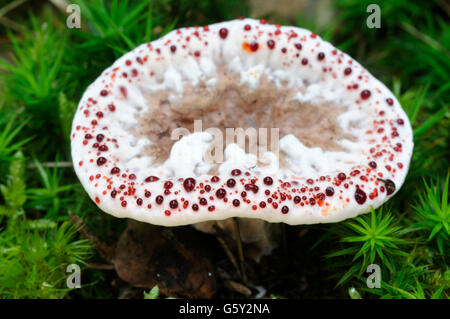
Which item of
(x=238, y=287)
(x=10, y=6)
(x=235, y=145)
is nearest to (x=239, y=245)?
(x=238, y=287)

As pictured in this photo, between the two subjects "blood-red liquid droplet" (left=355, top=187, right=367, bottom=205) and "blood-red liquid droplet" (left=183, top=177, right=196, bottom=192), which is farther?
"blood-red liquid droplet" (left=355, top=187, right=367, bottom=205)

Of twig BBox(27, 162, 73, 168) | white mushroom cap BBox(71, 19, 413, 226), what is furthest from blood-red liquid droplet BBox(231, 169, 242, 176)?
twig BBox(27, 162, 73, 168)

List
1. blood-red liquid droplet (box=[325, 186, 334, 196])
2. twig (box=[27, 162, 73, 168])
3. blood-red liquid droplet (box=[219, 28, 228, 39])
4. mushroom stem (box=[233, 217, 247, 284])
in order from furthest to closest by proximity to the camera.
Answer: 1. twig (box=[27, 162, 73, 168])
2. blood-red liquid droplet (box=[219, 28, 228, 39])
3. mushroom stem (box=[233, 217, 247, 284])
4. blood-red liquid droplet (box=[325, 186, 334, 196])

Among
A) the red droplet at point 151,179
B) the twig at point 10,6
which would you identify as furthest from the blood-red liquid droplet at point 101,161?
the twig at point 10,6

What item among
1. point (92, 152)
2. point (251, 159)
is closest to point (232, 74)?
point (251, 159)

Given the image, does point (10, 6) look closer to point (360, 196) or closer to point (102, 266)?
point (102, 266)

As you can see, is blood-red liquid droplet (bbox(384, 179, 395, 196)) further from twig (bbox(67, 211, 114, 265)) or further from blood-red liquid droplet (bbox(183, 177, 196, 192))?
twig (bbox(67, 211, 114, 265))
